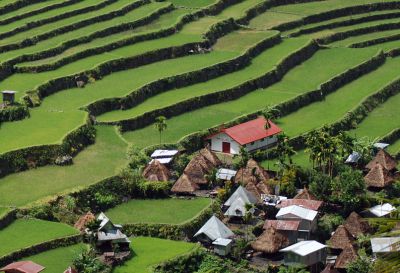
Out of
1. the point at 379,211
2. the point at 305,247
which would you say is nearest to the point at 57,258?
the point at 305,247

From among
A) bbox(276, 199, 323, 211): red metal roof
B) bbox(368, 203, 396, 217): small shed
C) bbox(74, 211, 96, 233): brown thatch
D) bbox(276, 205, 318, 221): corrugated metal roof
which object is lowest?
bbox(368, 203, 396, 217): small shed

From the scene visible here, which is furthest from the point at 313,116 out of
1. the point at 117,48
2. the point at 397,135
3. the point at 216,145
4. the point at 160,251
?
the point at 160,251

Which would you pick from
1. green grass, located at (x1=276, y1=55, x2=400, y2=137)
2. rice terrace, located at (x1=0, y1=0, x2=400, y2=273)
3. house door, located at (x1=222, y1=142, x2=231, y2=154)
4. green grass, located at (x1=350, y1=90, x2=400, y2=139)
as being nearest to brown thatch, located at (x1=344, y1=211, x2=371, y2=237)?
rice terrace, located at (x1=0, y1=0, x2=400, y2=273)

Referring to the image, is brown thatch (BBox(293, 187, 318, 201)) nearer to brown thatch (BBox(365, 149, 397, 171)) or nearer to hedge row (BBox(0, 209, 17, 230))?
brown thatch (BBox(365, 149, 397, 171))

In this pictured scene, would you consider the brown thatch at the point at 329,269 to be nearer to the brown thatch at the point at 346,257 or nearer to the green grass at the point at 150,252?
the brown thatch at the point at 346,257

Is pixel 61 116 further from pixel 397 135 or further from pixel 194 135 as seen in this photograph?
pixel 397 135

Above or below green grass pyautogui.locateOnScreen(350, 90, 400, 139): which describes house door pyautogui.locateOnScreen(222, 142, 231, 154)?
above
